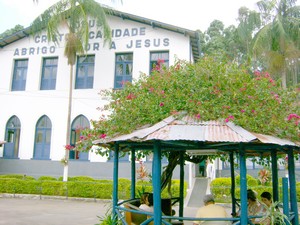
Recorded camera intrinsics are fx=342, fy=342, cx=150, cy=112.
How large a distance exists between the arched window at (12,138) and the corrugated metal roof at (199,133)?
17.7 meters

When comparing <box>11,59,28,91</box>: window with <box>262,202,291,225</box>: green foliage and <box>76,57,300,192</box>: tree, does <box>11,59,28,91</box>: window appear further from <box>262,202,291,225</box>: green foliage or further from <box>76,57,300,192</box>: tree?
<box>262,202,291,225</box>: green foliage

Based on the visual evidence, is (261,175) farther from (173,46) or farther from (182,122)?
(182,122)

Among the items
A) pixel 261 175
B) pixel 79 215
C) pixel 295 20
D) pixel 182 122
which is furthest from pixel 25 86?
pixel 182 122

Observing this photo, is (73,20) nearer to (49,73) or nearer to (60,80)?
(60,80)

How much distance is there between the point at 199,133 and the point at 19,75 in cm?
1998

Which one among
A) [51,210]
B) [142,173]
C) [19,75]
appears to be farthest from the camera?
Answer: [19,75]

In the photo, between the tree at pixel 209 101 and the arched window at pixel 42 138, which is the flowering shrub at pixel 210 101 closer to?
the tree at pixel 209 101

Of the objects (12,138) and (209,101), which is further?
(12,138)

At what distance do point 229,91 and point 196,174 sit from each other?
1923cm

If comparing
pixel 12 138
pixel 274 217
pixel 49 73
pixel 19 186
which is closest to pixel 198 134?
pixel 274 217

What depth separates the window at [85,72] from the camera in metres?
21.5

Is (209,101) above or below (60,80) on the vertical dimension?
below

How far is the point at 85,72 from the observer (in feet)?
71.2

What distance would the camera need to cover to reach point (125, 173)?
65.0ft
